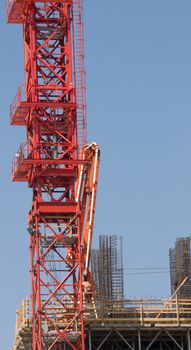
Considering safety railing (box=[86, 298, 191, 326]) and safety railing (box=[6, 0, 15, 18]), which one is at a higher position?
safety railing (box=[6, 0, 15, 18])

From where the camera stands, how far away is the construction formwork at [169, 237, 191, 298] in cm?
10644

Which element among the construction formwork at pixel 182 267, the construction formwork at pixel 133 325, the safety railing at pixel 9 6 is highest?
the safety railing at pixel 9 6

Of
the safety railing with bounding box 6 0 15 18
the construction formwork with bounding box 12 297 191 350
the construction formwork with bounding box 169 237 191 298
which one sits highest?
the safety railing with bounding box 6 0 15 18

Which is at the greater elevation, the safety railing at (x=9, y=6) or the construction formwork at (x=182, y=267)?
the safety railing at (x=9, y=6)

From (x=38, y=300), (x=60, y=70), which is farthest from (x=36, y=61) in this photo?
(x=38, y=300)

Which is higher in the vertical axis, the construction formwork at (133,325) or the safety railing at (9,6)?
the safety railing at (9,6)

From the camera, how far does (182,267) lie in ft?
352

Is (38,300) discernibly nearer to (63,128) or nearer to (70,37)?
(63,128)

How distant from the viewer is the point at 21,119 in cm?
10000

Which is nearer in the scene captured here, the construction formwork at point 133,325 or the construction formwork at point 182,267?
the construction formwork at point 133,325

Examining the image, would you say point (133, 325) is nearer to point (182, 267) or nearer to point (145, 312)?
point (145, 312)

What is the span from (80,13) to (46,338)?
21.7 metres

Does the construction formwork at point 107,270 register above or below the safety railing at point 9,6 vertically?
below

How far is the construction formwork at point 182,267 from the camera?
349ft
